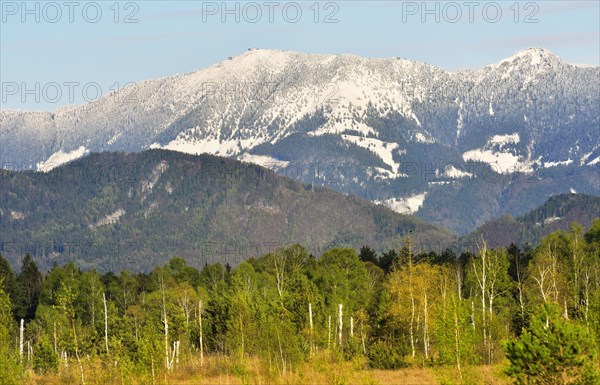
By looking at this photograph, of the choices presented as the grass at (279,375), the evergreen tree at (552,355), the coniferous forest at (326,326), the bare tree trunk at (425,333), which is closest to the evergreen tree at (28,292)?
the coniferous forest at (326,326)

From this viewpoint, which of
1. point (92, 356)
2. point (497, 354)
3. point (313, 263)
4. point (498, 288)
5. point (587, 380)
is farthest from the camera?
point (313, 263)

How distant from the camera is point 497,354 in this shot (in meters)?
110

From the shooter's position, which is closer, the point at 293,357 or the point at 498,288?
the point at 293,357

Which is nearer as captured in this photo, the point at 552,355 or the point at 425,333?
the point at 552,355

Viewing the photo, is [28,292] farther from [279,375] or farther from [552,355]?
[552,355]

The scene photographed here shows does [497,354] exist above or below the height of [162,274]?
below

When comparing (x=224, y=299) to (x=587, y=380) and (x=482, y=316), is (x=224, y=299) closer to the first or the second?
(x=482, y=316)

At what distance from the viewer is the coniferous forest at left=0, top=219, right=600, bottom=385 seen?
219ft

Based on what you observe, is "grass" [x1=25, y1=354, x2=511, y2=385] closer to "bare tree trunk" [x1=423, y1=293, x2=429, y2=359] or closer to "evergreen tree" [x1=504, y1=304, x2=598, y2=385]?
"bare tree trunk" [x1=423, y1=293, x2=429, y2=359]

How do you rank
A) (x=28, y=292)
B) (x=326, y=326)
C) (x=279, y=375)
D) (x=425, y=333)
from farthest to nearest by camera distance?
(x=28, y=292) → (x=326, y=326) → (x=425, y=333) → (x=279, y=375)

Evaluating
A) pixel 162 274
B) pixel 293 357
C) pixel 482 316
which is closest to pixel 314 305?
pixel 482 316

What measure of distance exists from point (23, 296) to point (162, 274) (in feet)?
73.3

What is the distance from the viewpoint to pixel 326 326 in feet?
393

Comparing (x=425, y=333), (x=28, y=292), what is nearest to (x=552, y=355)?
(x=425, y=333)
